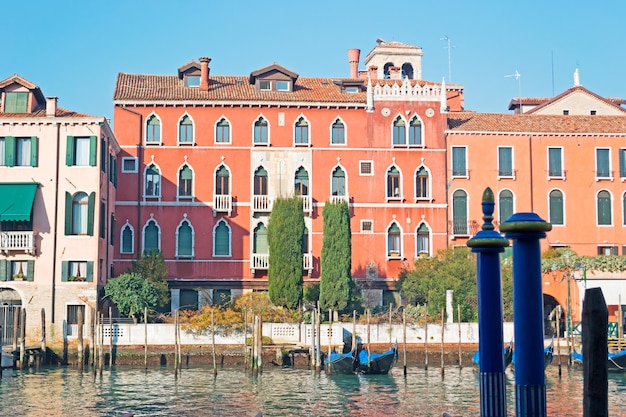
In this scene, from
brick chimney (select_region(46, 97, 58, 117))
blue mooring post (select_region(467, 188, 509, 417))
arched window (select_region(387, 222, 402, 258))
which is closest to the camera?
blue mooring post (select_region(467, 188, 509, 417))

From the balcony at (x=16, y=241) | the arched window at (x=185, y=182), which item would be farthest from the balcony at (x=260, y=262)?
the balcony at (x=16, y=241)

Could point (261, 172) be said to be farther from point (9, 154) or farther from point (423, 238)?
point (9, 154)

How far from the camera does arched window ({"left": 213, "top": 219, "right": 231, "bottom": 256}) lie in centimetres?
3634

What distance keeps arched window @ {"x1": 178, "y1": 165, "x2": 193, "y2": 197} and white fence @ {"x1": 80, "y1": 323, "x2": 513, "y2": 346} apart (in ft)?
23.3

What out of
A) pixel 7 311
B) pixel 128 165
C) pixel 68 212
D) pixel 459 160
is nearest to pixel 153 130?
pixel 128 165

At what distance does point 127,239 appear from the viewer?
3591cm

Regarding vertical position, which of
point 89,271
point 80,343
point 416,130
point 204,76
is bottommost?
point 80,343

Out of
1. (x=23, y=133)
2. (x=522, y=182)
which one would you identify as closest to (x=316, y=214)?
(x=522, y=182)

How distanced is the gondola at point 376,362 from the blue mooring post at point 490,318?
804 inches

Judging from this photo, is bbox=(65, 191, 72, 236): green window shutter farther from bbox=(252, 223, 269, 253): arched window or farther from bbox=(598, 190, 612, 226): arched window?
bbox=(598, 190, 612, 226): arched window

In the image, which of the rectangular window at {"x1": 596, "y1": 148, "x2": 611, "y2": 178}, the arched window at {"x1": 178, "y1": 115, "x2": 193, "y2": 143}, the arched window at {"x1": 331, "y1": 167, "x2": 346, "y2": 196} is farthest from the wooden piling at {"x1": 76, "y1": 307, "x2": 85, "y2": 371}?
the rectangular window at {"x1": 596, "y1": 148, "x2": 611, "y2": 178}

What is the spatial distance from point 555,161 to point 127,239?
17.2 meters

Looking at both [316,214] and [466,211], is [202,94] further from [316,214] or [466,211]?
[466,211]

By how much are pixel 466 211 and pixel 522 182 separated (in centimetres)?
258
